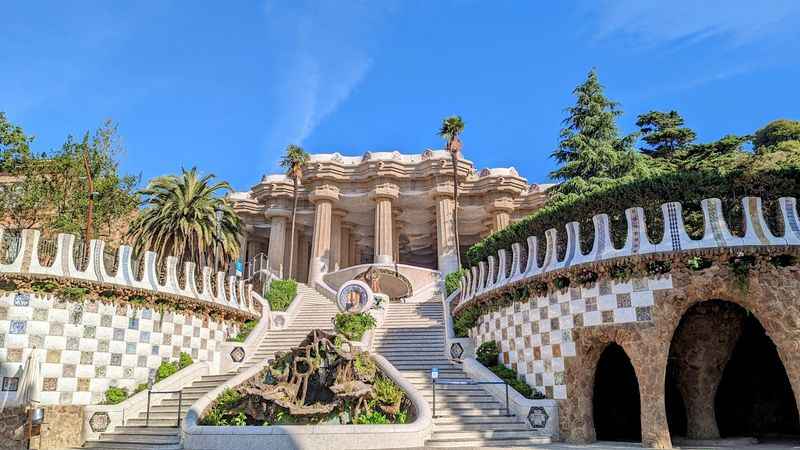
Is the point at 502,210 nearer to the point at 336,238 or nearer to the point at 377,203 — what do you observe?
the point at 377,203

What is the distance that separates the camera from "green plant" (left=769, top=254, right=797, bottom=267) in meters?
13.8

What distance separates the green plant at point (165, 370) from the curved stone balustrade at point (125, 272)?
91.4 inches

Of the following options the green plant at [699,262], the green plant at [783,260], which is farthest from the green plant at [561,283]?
the green plant at [783,260]

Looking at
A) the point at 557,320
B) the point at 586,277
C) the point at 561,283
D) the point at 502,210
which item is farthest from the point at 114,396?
the point at 502,210

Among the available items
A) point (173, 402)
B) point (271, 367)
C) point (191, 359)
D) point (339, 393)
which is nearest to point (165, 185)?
point (191, 359)

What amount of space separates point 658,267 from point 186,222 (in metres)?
19.1

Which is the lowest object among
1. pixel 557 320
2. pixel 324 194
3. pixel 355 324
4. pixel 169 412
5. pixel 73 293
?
pixel 169 412

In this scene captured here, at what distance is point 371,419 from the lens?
14570 mm

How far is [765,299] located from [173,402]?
16408mm

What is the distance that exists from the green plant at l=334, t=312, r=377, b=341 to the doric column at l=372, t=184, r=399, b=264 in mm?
15852

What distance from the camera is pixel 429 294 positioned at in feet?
115

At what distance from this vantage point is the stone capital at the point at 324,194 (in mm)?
40656

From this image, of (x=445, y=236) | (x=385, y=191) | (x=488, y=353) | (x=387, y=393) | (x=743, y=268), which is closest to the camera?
(x=743, y=268)

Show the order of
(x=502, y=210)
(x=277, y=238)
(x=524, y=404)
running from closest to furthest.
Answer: (x=524, y=404), (x=502, y=210), (x=277, y=238)
